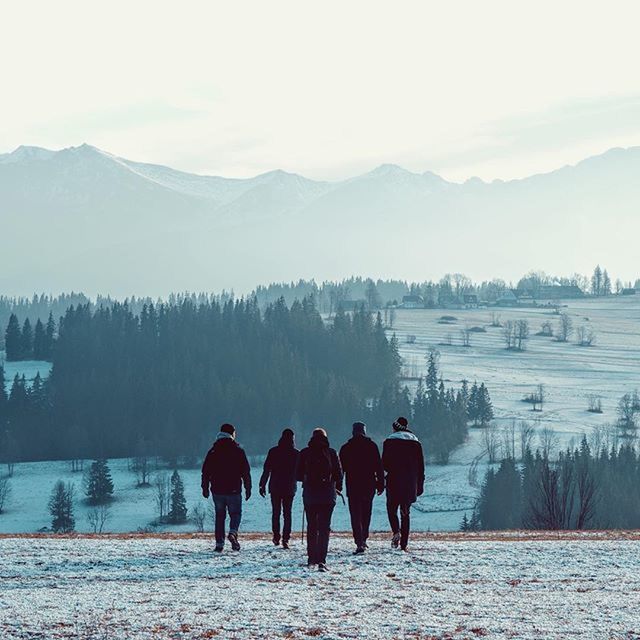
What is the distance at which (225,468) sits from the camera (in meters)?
25.0

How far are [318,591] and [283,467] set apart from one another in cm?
616

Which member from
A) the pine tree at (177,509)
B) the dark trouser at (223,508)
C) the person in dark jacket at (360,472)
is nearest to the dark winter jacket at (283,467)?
the dark trouser at (223,508)

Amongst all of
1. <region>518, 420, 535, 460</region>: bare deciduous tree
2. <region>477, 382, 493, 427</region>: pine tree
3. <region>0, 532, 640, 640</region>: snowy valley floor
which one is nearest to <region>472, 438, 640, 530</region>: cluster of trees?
<region>518, 420, 535, 460</region>: bare deciduous tree

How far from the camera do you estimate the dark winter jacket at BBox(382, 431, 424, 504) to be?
81.3 ft

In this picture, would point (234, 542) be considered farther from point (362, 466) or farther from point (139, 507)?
point (139, 507)

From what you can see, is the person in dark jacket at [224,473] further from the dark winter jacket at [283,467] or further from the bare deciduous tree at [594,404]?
the bare deciduous tree at [594,404]

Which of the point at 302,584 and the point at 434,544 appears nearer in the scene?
the point at 302,584

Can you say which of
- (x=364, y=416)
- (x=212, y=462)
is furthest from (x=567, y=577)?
(x=364, y=416)

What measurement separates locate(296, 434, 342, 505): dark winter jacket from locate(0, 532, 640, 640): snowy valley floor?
1.52m

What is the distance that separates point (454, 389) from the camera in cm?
18638

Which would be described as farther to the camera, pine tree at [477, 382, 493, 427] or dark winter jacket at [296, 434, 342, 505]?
pine tree at [477, 382, 493, 427]

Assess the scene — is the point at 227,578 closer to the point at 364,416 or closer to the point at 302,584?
the point at 302,584

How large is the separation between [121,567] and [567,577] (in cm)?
913

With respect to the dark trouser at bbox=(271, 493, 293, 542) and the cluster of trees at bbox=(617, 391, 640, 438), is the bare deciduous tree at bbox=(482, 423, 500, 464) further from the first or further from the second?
the dark trouser at bbox=(271, 493, 293, 542)
